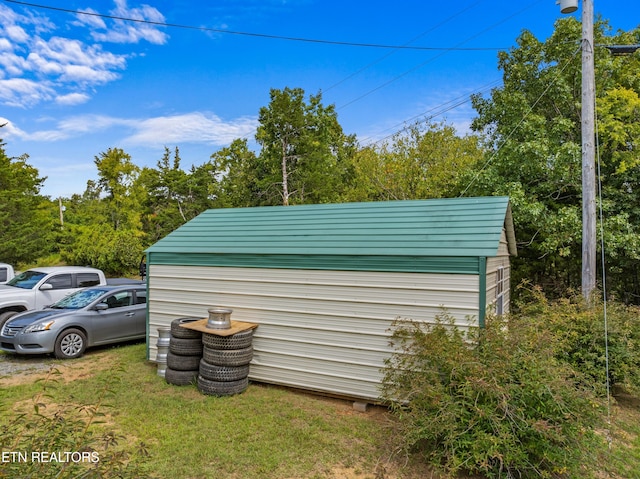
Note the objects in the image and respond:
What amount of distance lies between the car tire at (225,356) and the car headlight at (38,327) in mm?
3968

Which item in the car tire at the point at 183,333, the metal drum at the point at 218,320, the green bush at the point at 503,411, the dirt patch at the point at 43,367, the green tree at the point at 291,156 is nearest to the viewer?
the green bush at the point at 503,411

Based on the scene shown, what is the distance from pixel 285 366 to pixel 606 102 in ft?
37.9

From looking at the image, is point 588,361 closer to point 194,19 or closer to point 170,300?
point 170,300

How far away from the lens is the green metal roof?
205 inches

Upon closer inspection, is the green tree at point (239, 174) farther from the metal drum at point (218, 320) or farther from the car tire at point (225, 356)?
the car tire at point (225, 356)

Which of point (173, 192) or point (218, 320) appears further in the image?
point (173, 192)

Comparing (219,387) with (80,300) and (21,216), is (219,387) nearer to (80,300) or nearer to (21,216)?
(80,300)

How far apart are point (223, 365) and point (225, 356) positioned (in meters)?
0.14

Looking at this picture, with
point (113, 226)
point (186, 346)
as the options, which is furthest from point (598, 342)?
point (113, 226)

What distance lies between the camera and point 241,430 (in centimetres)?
463

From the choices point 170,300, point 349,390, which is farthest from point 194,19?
point 349,390

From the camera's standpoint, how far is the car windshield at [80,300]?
828cm

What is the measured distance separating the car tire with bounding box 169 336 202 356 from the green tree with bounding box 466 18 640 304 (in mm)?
9152

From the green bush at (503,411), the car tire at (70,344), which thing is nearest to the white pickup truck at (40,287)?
the car tire at (70,344)
